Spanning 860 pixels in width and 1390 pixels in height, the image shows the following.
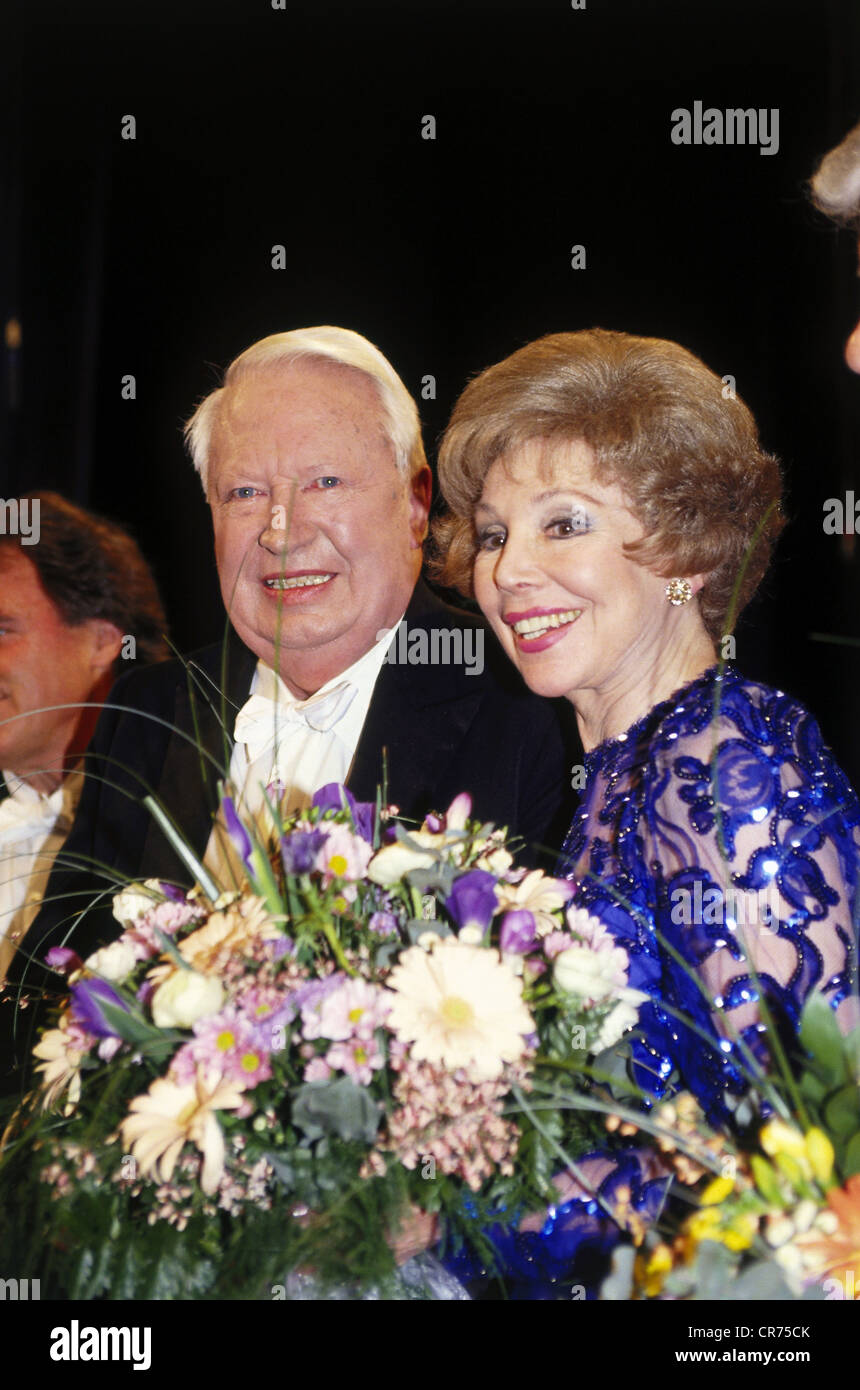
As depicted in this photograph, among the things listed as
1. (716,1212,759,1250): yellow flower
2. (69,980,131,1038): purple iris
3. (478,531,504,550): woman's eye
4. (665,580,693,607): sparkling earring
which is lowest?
(716,1212,759,1250): yellow flower

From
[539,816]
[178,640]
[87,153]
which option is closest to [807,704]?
[539,816]

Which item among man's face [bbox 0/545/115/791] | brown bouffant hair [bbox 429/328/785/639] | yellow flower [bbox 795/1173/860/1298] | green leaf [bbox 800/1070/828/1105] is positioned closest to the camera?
yellow flower [bbox 795/1173/860/1298]

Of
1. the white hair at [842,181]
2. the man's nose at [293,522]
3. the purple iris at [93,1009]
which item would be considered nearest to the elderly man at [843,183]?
the white hair at [842,181]

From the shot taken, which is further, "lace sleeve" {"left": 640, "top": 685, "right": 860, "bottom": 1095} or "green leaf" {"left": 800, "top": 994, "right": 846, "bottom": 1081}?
"lace sleeve" {"left": 640, "top": 685, "right": 860, "bottom": 1095}

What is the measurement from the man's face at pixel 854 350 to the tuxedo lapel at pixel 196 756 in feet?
3.47

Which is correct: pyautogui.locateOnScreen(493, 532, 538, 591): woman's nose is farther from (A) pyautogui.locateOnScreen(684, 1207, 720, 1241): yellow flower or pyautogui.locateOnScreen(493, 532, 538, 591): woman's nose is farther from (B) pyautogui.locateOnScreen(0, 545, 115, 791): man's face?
(B) pyautogui.locateOnScreen(0, 545, 115, 791): man's face

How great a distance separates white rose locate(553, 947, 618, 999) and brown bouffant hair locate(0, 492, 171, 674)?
62.8 inches

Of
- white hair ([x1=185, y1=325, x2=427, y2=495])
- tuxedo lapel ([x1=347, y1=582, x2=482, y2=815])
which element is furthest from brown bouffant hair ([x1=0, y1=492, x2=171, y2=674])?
tuxedo lapel ([x1=347, y1=582, x2=482, y2=815])

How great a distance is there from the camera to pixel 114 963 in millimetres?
1355

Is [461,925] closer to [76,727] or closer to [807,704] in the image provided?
[807,704]

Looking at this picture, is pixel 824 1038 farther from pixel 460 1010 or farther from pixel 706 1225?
pixel 460 1010

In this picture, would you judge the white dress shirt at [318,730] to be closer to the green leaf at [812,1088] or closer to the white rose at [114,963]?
the white rose at [114,963]

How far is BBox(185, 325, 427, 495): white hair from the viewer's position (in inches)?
83.7

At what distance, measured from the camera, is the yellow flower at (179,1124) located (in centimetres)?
117
